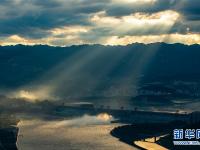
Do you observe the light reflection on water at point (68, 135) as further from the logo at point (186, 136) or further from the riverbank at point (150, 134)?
the logo at point (186, 136)

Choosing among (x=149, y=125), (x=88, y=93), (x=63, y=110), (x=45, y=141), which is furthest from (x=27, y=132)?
(x=88, y=93)

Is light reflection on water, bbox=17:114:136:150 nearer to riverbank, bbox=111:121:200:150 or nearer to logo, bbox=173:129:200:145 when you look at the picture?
riverbank, bbox=111:121:200:150

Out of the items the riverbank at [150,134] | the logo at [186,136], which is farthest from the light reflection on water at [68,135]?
the logo at [186,136]

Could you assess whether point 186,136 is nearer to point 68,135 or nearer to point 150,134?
point 150,134

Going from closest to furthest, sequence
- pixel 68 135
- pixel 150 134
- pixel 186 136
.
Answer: pixel 186 136, pixel 68 135, pixel 150 134

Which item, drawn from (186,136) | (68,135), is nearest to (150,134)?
(68,135)

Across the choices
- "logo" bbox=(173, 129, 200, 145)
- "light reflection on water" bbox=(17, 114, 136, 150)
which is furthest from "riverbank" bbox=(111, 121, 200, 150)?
"light reflection on water" bbox=(17, 114, 136, 150)

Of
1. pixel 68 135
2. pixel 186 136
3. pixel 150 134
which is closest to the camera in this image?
pixel 186 136

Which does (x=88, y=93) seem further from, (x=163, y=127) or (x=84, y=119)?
(x=163, y=127)

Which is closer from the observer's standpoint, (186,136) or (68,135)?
(186,136)
